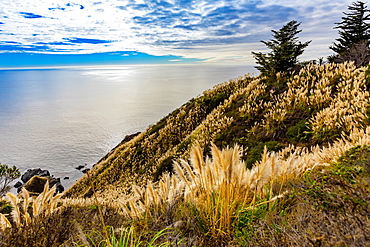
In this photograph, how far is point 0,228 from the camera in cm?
320

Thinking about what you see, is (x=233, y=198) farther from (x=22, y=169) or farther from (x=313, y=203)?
(x=22, y=169)

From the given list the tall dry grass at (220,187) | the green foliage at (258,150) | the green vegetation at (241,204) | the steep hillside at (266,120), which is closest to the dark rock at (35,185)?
the steep hillside at (266,120)

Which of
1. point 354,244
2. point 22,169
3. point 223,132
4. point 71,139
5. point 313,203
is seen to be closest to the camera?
point 354,244

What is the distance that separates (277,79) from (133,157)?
13.8 m

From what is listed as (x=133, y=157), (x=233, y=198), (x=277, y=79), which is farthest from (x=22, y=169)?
(x=233, y=198)

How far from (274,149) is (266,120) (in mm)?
2656

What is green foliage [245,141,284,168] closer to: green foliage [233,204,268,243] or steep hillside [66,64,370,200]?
steep hillside [66,64,370,200]

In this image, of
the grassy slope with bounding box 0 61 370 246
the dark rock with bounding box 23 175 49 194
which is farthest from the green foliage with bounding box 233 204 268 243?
the dark rock with bounding box 23 175 49 194

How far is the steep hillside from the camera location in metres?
9.86

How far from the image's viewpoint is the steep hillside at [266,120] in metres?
9.86

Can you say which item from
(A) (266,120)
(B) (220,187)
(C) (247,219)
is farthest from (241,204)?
(A) (266,120)

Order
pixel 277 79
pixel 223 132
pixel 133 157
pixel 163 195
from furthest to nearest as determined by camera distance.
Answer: pixel 133 157 → pixel 277 79 → pixel 223 132 → pixel 163 195

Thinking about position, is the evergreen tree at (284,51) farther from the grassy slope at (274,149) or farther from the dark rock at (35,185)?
the dark rock at (35,185)

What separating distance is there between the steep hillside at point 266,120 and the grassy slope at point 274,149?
0.16 feet
